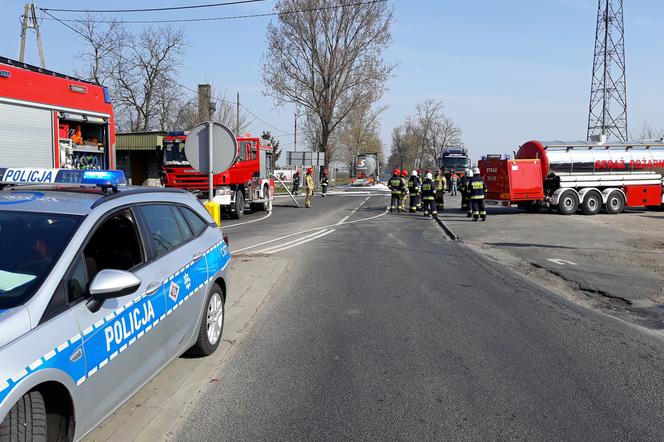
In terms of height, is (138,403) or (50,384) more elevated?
(50,384)

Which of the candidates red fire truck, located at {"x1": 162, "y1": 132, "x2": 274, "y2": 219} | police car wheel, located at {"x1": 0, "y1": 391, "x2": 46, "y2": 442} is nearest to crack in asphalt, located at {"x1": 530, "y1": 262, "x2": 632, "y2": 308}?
police car wheel, located at {"x1": 0, "y1": 391, "x2": 46, "y2": 442}

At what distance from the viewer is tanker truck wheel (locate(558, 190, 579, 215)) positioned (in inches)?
891

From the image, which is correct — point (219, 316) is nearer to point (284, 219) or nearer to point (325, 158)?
point (284, 219)

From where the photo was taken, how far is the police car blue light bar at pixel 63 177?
456 cm

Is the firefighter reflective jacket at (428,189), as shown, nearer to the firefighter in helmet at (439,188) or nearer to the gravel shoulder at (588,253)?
the gravel shoulder at (588,253)

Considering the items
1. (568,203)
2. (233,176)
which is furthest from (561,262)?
(233,176)

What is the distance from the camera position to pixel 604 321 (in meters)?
6.81

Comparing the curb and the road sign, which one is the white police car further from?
the curb

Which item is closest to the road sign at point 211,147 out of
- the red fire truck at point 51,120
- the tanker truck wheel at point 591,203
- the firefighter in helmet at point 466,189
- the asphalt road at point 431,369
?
the asphalt road at point 431,369

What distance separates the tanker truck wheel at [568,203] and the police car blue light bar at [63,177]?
2051cm

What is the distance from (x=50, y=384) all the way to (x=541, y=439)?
2876 mm

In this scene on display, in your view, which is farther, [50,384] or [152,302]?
[152,302]

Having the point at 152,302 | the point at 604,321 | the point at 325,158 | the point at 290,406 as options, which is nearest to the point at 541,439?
the point at 290,406

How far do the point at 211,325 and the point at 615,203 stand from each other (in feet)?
72.5
